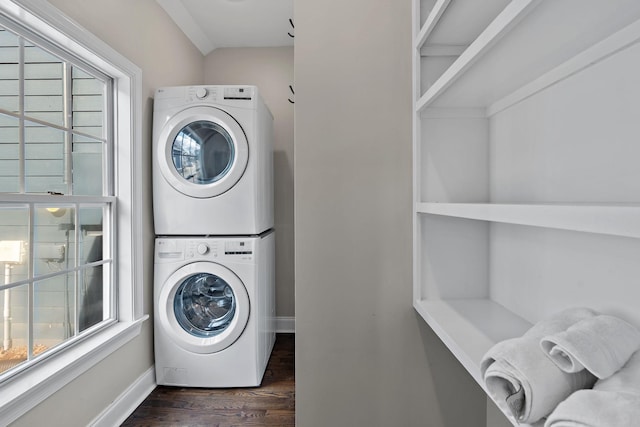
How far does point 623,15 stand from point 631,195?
29 centimetres

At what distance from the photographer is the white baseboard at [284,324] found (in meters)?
3.02

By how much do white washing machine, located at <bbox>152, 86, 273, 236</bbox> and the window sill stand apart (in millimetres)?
652

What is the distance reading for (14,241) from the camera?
1.34m

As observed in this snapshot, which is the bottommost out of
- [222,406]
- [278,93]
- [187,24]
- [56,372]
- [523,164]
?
[222,406]

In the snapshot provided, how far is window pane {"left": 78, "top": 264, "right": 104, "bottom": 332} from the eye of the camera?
1705mm

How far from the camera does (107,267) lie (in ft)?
6.15

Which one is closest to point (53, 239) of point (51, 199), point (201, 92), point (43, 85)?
point (51, 199)

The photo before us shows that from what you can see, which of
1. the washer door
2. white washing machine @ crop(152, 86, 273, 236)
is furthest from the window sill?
white washing machine @ crop(152, 86, 273, 236)

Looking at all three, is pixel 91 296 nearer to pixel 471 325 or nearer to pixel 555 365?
pixel 471 325

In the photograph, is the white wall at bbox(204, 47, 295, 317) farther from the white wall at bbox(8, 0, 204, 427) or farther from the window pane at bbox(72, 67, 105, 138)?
the window pane at bbox(72, 67, 105, 138)

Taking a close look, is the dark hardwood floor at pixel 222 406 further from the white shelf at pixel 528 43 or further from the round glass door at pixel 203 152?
the white shelf at pixel 528 43

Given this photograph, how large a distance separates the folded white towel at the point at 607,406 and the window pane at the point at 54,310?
1804mm

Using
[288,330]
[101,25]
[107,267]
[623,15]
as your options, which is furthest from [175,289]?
[623,15]

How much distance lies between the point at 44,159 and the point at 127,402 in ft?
4.32
